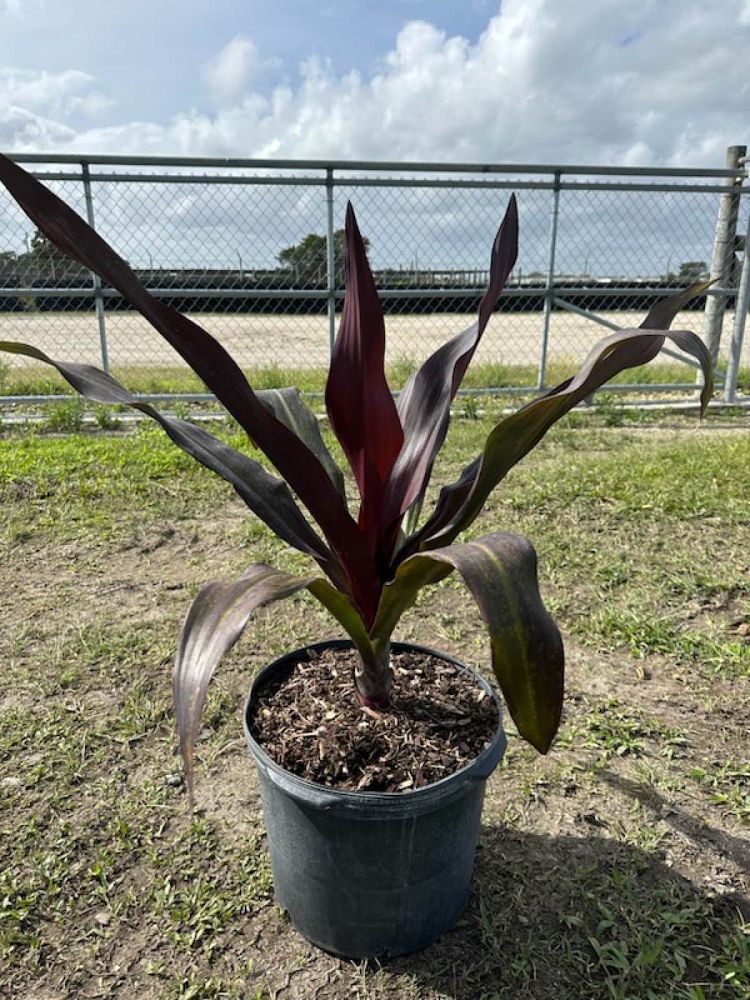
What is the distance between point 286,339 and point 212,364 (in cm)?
1040

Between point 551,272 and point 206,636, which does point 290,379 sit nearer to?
point 551,272

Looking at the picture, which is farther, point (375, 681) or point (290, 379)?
point (290, 379)

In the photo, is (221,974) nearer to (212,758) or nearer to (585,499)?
(212,758)

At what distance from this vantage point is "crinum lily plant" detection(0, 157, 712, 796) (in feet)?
2.99

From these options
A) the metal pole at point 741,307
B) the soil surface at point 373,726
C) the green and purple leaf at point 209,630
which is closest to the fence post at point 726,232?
the metal pole at point 741,307

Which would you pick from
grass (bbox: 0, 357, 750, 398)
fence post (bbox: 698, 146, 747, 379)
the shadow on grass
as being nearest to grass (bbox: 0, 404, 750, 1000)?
the shadow on grass

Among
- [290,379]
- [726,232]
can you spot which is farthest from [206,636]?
[726,232]

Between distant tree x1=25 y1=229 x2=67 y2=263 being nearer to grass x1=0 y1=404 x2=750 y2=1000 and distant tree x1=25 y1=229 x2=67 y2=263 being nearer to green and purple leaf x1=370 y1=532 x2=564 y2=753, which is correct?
grass x1=0 y1=404 x2=750 y2=1000

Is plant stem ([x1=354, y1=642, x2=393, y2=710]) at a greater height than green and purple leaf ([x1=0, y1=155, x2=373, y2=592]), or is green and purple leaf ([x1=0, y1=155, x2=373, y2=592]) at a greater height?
green and purple leaf ([x1=0, y1=155, x2=373, y2=592])

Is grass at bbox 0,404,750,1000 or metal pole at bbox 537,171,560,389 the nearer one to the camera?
grass at bbox 0,404,750,1000

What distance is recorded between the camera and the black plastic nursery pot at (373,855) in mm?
1265

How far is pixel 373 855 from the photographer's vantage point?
1.31 m

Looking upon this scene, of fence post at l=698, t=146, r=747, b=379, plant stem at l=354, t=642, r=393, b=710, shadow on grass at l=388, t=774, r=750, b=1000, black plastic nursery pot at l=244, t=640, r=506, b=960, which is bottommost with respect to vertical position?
shadow on grass at l=388, t=774, r=750, b=1000

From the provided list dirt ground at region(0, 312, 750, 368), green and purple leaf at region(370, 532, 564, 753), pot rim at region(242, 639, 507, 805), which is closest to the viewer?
green and purple leaf at region(370, 532, 564, 753)
